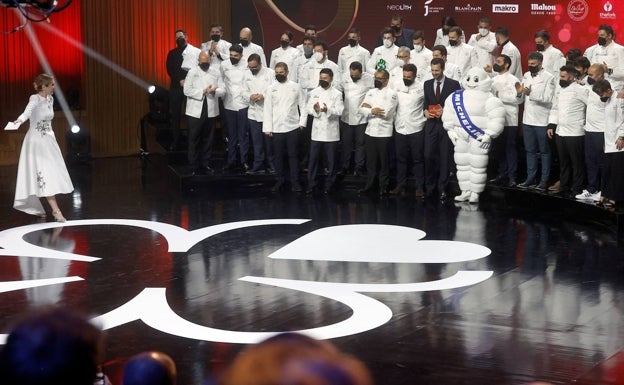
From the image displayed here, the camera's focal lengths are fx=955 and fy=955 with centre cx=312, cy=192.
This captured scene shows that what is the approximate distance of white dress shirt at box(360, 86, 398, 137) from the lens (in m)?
12.0

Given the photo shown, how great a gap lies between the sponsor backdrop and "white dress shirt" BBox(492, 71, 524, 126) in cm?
324

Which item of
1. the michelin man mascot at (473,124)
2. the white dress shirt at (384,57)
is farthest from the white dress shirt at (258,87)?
the michelin man mascot at (473,124)

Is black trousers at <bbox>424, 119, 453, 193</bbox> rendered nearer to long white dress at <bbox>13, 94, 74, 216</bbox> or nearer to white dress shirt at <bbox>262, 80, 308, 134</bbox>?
white dress shirt at <bbox>262, 80, 308, 134</bbox>

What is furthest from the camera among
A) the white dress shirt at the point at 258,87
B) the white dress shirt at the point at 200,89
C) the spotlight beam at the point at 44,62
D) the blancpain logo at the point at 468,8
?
the spotlight beam at the point at 44,62

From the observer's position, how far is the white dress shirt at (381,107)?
12.0 m

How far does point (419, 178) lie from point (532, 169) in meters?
1.43

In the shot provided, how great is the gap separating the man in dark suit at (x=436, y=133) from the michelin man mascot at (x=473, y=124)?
0.86 ft

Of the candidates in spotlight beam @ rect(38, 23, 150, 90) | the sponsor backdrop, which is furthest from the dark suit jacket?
spotlight beam @ rect(38, 23, 150, 90)

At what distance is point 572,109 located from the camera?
1069 cm

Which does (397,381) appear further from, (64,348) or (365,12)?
(365,12)

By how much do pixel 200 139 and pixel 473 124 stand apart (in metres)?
4.07

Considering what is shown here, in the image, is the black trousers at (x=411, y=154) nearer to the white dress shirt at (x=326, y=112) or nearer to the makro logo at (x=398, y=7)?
the white dress shirt at (x=326, y=112)

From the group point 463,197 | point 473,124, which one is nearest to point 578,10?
point 473,124

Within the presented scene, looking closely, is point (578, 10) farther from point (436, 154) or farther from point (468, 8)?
point (436, 154)
